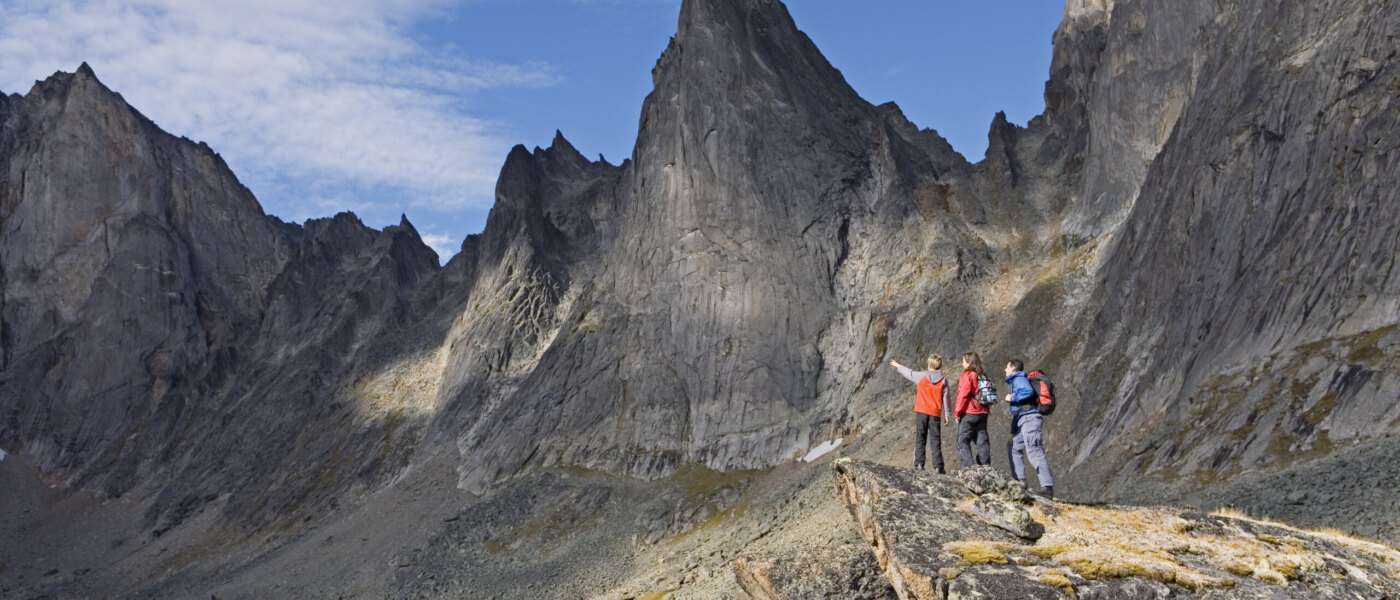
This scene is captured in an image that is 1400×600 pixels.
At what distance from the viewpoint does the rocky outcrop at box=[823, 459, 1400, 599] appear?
13.4 m

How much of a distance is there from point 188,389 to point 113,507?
1813cm

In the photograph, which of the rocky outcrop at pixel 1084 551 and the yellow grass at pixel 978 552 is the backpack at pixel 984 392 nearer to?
the rocky outcrop at pixel 1084 551

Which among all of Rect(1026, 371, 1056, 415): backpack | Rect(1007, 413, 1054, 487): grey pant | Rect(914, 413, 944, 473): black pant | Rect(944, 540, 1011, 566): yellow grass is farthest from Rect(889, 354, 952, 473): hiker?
Rect(944, 540, 1011, 566): yellow grass

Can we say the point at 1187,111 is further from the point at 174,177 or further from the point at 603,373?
the point at 174,177

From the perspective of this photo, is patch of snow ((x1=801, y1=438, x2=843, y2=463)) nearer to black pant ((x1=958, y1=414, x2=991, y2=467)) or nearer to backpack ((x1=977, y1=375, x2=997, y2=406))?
black pant ((x1=958, y1=414, x2=991, y2=467))

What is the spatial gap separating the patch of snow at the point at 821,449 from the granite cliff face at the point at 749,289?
2.15ft

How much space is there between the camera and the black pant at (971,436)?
1858 centimetres

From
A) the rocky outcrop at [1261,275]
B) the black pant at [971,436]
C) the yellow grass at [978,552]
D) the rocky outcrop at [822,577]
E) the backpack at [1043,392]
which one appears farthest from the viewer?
the rocky outcrop at [1261,275]

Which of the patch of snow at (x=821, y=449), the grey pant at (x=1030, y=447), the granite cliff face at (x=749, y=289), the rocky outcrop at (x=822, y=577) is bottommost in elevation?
the rocky outcrop at (x=822, y=577)

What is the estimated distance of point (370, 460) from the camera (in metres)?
71.5

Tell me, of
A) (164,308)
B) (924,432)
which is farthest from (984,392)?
(164,308)

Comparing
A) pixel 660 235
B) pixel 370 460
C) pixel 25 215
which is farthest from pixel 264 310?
pixel 660 235

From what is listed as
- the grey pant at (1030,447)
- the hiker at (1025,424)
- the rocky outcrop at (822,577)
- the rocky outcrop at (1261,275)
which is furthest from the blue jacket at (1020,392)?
the rocky outcrop at (1261,275)

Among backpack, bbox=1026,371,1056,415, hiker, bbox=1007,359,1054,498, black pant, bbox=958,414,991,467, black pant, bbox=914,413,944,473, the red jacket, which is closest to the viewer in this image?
backpack, bbox=1026,371,1056,415
